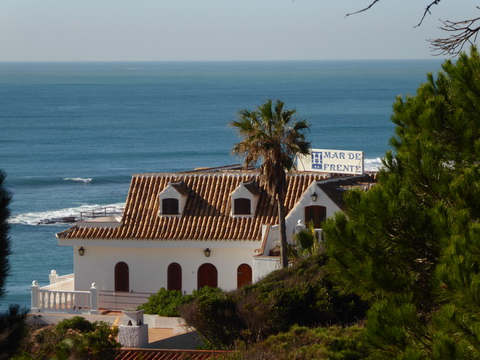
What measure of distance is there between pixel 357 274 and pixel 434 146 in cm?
202

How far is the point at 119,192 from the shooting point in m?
92.6

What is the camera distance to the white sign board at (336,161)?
147ft

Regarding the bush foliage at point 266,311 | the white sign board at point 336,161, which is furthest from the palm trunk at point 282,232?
the white sign board at point 336,161

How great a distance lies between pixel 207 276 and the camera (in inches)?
1577

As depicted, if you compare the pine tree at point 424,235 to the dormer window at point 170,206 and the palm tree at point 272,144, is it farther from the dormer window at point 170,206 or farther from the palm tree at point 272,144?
the dormer window at point 170,206

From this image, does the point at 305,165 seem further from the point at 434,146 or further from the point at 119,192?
the point at 119,192

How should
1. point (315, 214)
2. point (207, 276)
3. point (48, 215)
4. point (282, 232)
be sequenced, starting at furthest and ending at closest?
point (48, 215)
point (207, 276)
point (315, 214)
point (282, 232)

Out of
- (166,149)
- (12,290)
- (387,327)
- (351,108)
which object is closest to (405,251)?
(387,327)

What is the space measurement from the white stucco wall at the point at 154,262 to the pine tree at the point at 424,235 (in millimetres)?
23954

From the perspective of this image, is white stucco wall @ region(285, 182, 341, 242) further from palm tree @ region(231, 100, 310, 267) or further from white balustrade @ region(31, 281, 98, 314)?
white balustrade @ region(31, 281, 98, 314)

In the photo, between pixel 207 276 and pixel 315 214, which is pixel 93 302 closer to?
pixel 207 276

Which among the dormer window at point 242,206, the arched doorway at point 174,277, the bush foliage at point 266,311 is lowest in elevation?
the bush foliage at point 266,311

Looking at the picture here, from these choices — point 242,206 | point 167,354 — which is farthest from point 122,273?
point 167,354

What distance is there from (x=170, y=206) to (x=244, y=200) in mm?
2927
